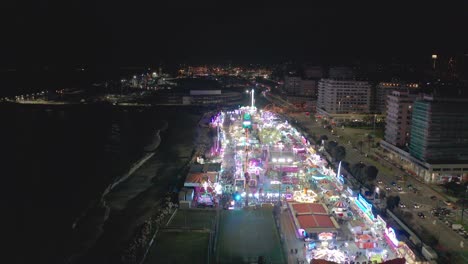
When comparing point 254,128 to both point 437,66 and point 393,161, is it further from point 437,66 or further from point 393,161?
point 437,66

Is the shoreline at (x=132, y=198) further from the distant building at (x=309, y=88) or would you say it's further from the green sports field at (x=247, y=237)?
the distant building at (x=309, y=88)

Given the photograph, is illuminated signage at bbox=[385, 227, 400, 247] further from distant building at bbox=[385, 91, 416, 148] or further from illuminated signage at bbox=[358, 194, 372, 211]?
distant building at bbox=[385, 91, 416, 148]

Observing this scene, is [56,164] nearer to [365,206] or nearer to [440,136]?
[365,206]

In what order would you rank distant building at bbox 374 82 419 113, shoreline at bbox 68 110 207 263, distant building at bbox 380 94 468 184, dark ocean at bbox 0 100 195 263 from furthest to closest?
1. distant building at bbox 374 82 419 113
2. distant building at bbox 380 94 468 184
3. dark ocean at bbox 0 100 195 263
4. shoreline at bbox 68 110 207 263

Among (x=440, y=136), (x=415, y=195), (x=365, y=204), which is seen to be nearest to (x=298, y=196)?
(x=365, y=204)

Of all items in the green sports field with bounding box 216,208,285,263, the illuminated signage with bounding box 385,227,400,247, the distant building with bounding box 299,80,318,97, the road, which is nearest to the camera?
the illuminated signage with bounding box 385,227,400,247

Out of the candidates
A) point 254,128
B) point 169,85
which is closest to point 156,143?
point 254,128

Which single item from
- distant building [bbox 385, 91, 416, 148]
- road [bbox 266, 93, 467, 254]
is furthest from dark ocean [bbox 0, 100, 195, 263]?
distant building [bbox 385, 91, 416, 148]

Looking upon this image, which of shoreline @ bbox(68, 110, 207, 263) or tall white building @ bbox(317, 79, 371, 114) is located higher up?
tall white building @ bbox(317, 79, 371, 114)
